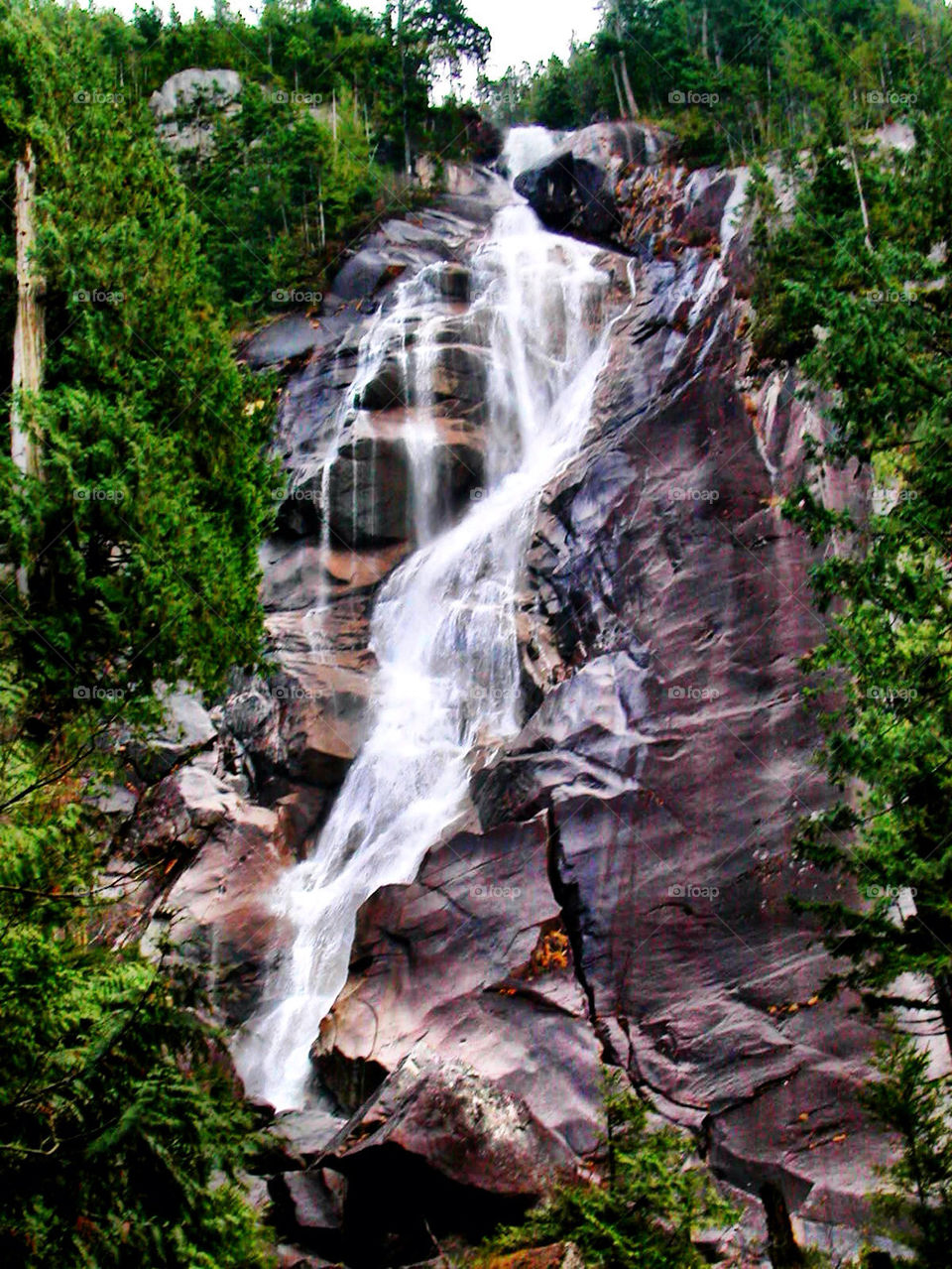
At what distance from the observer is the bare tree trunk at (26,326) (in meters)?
11.0

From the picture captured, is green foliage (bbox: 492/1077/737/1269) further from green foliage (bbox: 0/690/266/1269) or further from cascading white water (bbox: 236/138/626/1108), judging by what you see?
cascading white water (bbox: 236/138/626/1108)

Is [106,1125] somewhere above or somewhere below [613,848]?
above

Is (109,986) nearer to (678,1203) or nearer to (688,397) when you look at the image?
(678,1203)

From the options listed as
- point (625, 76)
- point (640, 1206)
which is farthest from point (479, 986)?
point (625, 76)

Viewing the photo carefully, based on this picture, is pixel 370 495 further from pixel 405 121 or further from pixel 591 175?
pixel 405 121

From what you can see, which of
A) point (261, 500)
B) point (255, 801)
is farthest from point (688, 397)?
point (255, 801)

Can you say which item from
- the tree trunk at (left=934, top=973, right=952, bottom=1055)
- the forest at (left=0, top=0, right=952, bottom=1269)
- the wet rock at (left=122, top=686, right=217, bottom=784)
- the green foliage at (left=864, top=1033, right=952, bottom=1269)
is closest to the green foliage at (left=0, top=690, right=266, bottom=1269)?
the forest at (left=0, top=0, right=952, bottom=1269)

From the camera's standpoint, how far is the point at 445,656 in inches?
800

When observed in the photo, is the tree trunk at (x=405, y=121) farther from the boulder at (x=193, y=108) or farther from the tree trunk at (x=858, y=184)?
the tree trunk at (x=858, y=184)

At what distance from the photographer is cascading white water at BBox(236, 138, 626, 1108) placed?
635 inches

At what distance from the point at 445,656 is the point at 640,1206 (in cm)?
1317

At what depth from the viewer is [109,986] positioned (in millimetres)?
5645

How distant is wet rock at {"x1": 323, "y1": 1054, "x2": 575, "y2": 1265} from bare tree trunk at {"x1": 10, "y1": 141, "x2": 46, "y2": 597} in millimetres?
7329

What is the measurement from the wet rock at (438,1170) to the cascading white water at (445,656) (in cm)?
350
